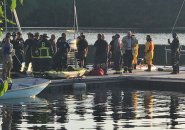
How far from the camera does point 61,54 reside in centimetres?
2830

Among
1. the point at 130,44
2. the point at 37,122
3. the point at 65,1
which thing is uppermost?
the point at 65,1

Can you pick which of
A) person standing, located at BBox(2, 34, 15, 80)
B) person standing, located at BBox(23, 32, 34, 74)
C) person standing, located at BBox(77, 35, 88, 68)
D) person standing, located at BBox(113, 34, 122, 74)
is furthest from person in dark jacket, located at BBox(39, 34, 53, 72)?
person standing, located at BBox(113, 34, 122, 74)

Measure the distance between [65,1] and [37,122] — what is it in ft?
384

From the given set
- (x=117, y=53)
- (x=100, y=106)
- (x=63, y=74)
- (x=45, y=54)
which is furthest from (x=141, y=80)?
(x=100, y=106)

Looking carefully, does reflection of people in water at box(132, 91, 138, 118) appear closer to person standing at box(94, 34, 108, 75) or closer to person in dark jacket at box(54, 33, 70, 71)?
person standing at box(94, 34, 108, 75)

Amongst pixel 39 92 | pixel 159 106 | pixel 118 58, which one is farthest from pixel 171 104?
pixel 118 58

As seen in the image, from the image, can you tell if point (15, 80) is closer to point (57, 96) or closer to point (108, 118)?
point (57, 96)

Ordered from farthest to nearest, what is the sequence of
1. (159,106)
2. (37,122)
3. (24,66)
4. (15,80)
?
(24,66), (15,80), (159,106), (37,122)

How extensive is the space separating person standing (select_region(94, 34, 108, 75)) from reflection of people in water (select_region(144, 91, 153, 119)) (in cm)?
308

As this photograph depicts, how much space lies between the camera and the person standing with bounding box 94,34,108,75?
29.3 meters

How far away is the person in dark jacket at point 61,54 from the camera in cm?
2822

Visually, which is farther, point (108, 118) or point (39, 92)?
point (39, 92)

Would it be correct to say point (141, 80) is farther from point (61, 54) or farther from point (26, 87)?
point (26, 87)

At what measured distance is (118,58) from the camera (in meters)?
29.7
